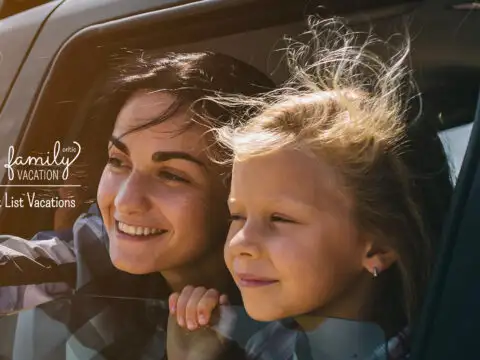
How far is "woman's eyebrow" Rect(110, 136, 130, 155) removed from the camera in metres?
2.21

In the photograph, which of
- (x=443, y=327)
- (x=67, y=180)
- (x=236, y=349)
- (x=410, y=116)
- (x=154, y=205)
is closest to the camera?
(x=443, y=327)

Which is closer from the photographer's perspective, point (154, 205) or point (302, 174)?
point (302, 174)

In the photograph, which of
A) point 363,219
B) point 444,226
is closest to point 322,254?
point 363,219

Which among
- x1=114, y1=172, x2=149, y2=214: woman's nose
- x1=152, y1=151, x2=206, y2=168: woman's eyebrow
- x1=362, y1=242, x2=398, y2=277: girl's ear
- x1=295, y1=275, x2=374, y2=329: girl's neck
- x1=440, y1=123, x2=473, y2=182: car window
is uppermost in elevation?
x1=440, y1=123, x2=473, y2=182: car window

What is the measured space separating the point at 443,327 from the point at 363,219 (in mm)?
303

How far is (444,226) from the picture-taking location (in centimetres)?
175

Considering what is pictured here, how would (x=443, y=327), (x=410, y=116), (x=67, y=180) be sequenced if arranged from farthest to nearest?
(x=67, y=180)
(x=410, y=116)
(x=443, y=327)

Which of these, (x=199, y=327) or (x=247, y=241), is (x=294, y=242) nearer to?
(x=247, y=241)

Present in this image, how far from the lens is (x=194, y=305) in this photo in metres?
2.07

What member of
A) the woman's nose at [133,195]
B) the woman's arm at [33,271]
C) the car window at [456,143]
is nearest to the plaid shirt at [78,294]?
the woman's arm at [33,271]

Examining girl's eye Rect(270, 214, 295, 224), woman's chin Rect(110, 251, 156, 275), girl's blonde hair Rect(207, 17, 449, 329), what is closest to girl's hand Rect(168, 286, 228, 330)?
woman's chin Rect(110, 251, 156, 275)

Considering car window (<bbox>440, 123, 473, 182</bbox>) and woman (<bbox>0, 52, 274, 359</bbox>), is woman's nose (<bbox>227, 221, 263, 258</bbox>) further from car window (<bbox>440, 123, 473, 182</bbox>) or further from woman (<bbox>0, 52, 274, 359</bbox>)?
car window (<bbox>440, 123, 473, 182</bbox>)

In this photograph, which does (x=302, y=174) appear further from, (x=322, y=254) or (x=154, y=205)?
(x=154, y=205)

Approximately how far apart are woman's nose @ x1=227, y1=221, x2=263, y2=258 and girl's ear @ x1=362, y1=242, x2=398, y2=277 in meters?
0.26
